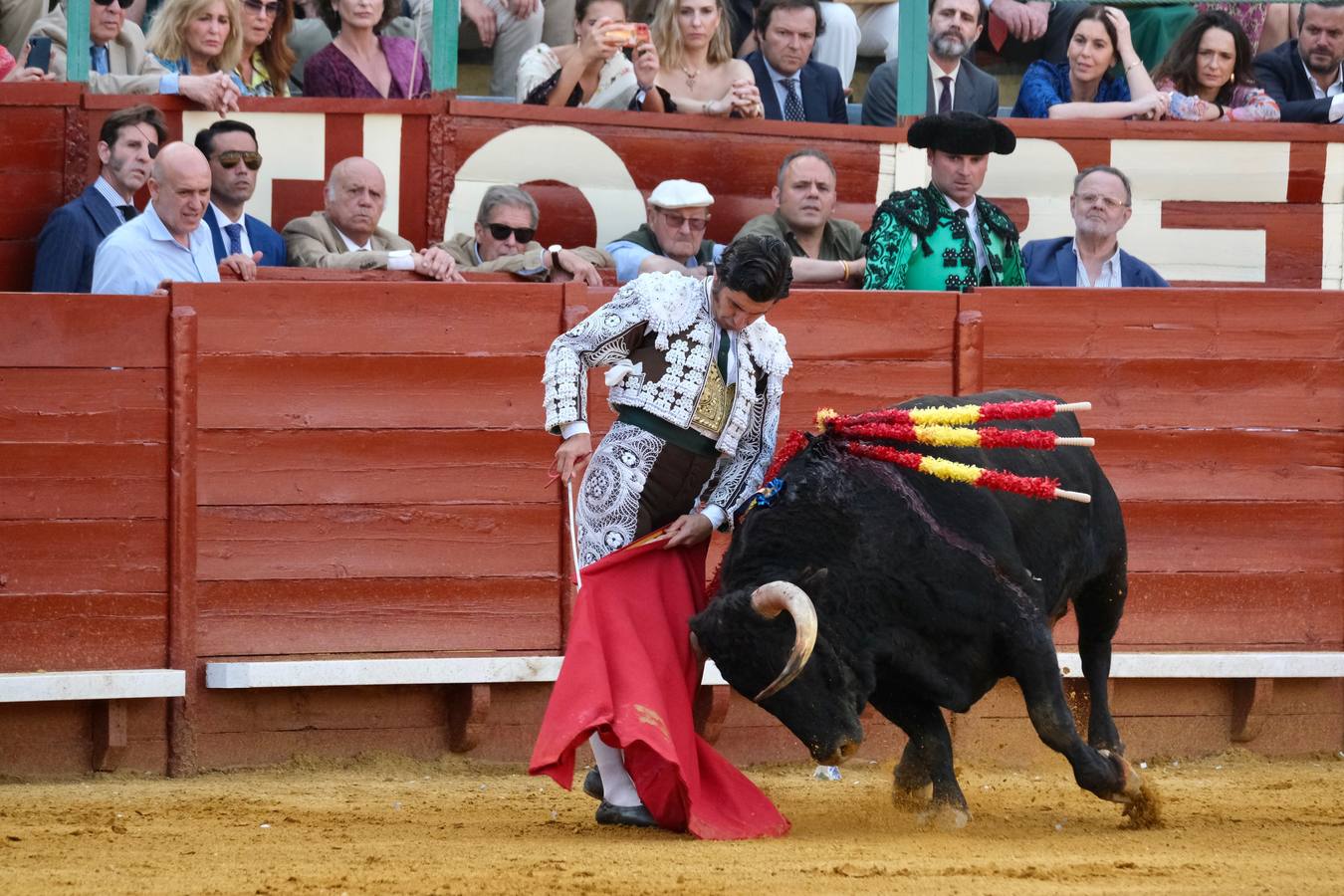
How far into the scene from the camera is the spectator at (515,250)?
6.30 metres

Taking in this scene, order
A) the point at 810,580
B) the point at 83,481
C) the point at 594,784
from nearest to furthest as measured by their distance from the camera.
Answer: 1. the point at 810,580
2. the point at 594,784
3. the point at 83,481

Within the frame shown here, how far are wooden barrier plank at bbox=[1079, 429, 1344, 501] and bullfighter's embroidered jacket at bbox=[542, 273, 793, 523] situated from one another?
2.05 metres

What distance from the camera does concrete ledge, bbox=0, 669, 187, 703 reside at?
571 centimetres

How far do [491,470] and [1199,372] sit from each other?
2349 millimetres

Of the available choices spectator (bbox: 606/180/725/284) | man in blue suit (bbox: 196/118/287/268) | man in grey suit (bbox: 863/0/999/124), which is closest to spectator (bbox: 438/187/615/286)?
spectator (bbox: 606/180/725/284)

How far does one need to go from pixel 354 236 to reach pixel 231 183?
43 centimetres

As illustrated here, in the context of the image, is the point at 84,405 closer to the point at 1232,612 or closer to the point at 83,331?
the point at 83,331

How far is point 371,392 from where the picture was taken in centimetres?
610

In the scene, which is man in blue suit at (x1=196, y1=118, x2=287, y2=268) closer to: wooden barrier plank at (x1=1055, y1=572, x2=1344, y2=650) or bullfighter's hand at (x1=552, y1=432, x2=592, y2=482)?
bullfighter's hand at (x1=552, y1=432, x2=592, y2=482)

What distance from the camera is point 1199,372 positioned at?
21.7 feet

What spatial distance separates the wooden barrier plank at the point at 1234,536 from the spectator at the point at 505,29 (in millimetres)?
2708

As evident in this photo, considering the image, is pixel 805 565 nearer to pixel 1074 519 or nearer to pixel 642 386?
pixel 642 386

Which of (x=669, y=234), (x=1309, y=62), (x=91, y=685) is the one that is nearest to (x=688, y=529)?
(x=669, y=234)

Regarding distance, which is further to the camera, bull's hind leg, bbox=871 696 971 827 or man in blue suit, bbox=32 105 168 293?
man in blue suit, bbox=32 105 168 293
